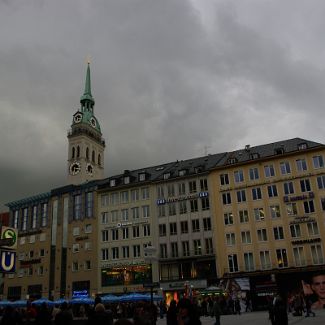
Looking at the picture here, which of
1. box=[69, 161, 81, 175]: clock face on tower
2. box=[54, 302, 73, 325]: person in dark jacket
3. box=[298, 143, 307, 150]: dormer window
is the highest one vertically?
box=[69, 161, 81, 175]: clock face on tower

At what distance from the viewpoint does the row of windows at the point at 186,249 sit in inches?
2147

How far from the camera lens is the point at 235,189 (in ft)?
182

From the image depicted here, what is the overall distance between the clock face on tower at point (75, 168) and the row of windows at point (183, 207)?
1555 inches

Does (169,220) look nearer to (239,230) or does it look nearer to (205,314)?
(239,230)

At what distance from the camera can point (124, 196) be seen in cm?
6331

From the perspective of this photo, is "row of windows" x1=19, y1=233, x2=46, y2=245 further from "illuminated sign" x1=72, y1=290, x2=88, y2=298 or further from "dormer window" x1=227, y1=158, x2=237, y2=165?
"dormer window" x1=227, y1=158, x2=237, y2=165

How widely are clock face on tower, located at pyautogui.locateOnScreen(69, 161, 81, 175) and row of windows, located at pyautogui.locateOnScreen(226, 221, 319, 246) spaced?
4921 centimetres

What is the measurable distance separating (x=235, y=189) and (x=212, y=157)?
31.4 feet

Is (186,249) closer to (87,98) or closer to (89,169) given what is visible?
(89,169)

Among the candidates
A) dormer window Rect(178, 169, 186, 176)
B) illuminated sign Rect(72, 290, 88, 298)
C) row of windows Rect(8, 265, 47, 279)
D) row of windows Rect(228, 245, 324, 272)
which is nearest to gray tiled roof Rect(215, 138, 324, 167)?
dormer window Rect(178, 169, 186, 176)

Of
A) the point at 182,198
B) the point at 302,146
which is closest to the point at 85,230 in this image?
the point at 182,198

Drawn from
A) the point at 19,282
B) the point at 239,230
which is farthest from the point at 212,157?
the point at 19,282

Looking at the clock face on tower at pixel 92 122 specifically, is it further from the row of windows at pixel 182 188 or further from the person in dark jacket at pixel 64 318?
the person in dark jacket at pixel 64 318

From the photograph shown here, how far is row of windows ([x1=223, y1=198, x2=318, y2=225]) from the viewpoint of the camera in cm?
5103
